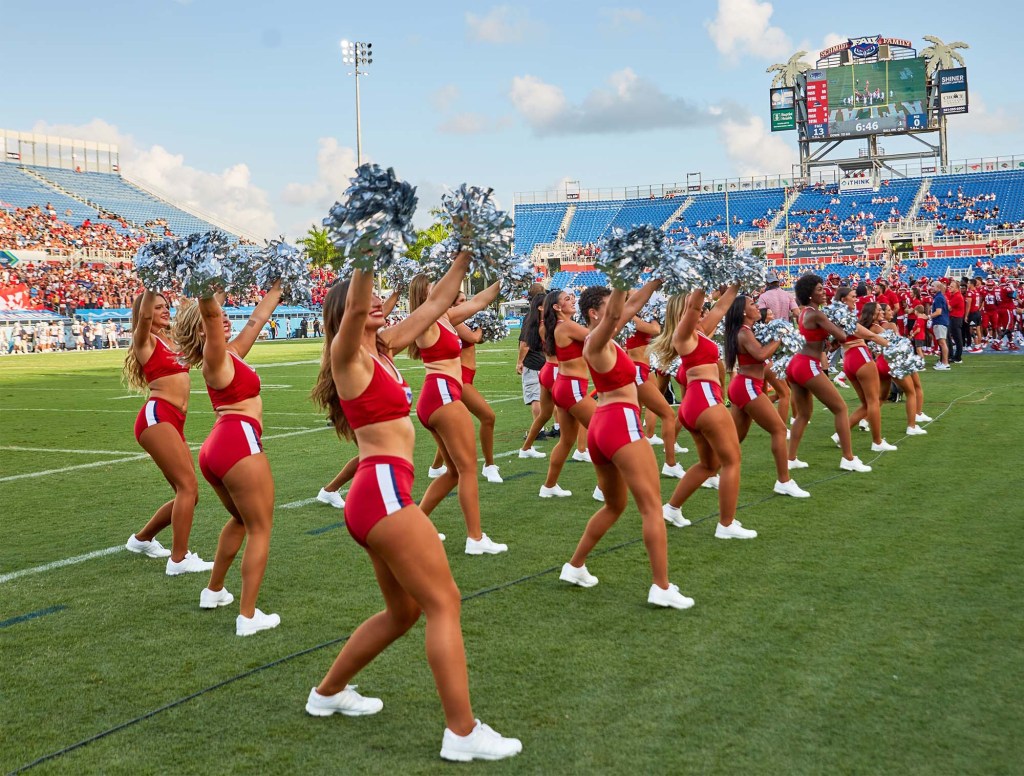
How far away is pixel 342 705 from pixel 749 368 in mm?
4561

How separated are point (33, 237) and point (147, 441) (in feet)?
153

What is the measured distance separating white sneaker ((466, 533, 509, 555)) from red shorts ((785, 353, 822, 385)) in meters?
3.71

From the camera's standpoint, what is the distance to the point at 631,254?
4.40 m

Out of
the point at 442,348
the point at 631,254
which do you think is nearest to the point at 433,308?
the point at 631,254

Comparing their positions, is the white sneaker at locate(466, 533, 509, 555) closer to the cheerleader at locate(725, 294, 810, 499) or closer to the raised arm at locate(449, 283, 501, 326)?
the raised arm at locate(449, 283, 501, 326)

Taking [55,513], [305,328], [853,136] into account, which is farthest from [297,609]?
[853,136]

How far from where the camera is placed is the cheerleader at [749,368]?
7.06 metres

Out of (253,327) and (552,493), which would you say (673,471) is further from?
(253,327)

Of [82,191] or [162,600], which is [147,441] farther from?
[82,191]

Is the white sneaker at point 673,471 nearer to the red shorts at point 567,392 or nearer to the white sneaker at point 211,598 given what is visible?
the red shorts at point 567,392

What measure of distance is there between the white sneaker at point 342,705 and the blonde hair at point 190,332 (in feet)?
6.41

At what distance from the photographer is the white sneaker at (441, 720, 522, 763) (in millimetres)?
3156

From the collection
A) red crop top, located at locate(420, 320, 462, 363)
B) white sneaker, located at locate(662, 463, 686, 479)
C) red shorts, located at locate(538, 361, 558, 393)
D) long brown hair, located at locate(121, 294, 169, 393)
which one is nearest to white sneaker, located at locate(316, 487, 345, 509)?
red crop top, located at locate(420, 320, 462, 363)

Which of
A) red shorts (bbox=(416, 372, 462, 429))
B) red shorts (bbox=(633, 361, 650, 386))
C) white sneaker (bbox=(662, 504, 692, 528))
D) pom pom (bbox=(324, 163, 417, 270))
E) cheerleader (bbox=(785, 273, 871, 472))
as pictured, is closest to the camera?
pom pom (bbox=(324, 163, 417, 270))
